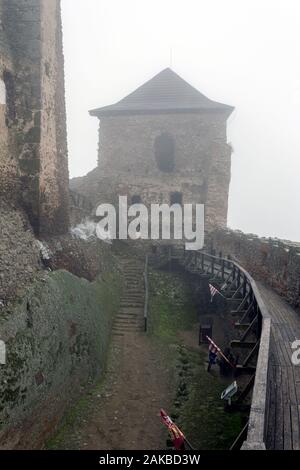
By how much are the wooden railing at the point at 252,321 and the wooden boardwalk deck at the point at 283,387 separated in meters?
0.22

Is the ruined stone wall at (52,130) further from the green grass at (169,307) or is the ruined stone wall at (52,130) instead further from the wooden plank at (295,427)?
the wooden plank at (295,427)

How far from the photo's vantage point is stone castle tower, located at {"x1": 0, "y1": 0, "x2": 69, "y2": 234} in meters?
→ 12.4

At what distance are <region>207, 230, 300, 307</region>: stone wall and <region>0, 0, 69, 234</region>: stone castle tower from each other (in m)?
7.20

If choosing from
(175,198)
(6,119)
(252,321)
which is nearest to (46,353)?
(252,321)

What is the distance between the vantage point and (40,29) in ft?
42.1

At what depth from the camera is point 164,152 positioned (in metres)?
24.7

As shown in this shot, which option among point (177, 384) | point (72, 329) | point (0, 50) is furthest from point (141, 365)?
point (0, 50)

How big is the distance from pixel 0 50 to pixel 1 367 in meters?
8.51

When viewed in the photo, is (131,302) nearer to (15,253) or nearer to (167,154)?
(15,253)

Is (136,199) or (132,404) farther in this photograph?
(136,199)

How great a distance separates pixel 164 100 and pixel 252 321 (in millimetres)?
18092

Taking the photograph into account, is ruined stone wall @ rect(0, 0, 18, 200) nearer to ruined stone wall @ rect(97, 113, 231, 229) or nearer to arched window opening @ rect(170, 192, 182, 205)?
ruined stone wall @ rect(97, 113, 231, 229)

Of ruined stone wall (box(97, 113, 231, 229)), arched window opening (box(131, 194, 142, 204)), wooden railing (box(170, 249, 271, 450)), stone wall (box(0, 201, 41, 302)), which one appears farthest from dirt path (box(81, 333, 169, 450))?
ruined stone wall (box(97, 113, 231, 229))
